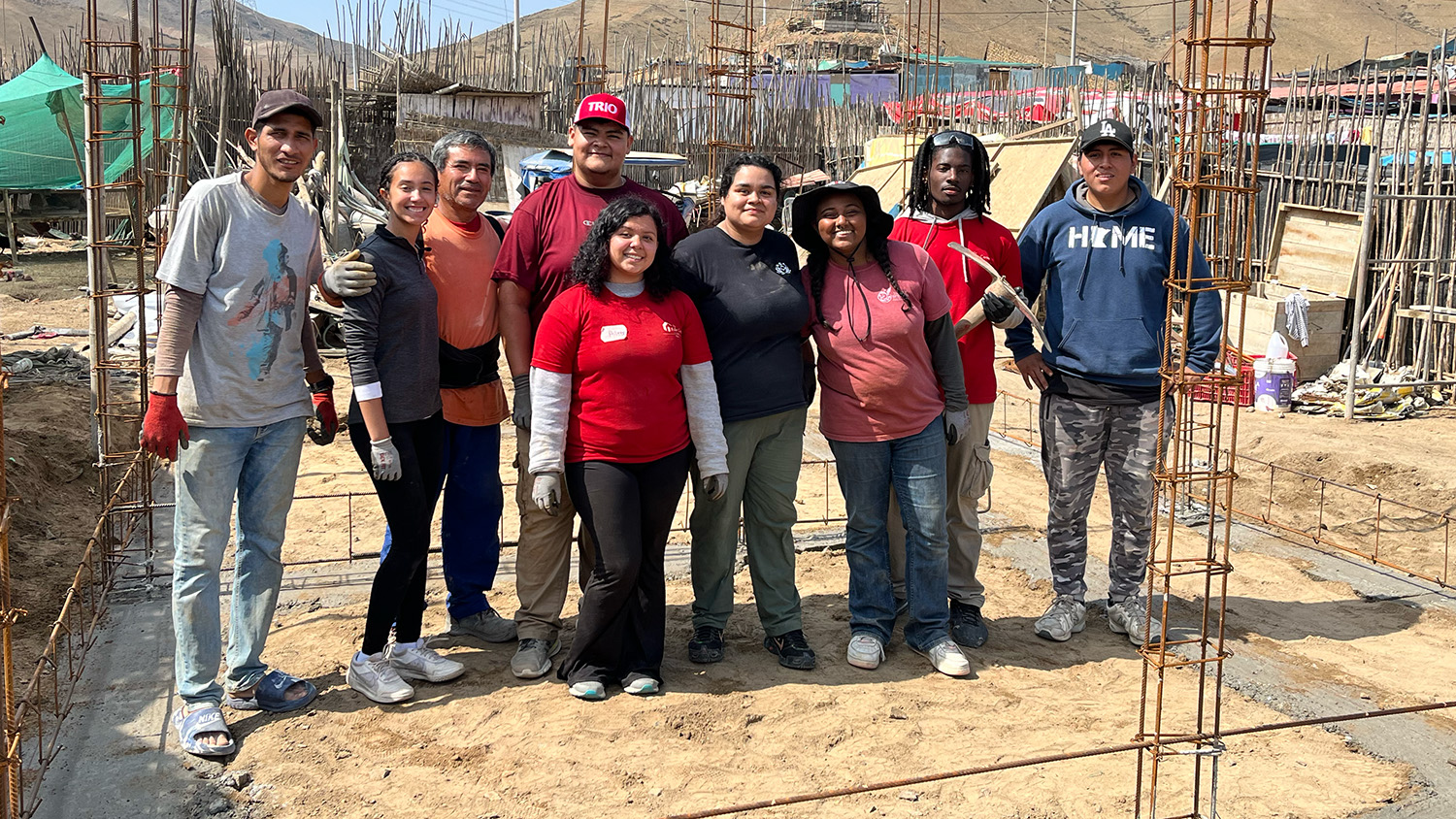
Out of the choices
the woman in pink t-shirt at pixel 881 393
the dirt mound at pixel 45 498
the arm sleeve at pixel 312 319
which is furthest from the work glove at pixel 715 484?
the dirt mound at pixel 45 498

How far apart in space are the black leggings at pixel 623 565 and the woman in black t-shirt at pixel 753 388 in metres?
0.27

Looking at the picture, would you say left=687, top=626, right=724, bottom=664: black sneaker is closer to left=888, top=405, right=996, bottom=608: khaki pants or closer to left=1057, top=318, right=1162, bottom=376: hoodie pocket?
left=888, top=405, right=996, bottom=608: khaki pants

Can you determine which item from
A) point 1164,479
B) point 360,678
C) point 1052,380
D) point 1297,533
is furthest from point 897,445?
point 1297,533

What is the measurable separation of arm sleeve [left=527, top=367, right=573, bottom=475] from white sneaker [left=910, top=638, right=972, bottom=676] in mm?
1588

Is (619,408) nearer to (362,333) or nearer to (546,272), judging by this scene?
(546,272)

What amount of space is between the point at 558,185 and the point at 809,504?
9.93 feet

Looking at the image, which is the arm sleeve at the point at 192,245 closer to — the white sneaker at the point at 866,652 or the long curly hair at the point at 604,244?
the long curly hair at the point at 604,244

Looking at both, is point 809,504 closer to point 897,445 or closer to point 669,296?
point 897,445

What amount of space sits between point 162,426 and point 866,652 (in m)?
2.47

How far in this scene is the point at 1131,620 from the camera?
461 cm

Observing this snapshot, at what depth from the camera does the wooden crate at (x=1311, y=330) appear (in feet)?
33.2

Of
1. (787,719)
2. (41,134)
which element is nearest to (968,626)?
(787,719)

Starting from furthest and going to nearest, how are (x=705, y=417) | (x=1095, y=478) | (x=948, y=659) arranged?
(x=1095, y=478)
(x=948, y=659)
(x=705, y=417)

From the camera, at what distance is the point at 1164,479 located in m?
2.83
